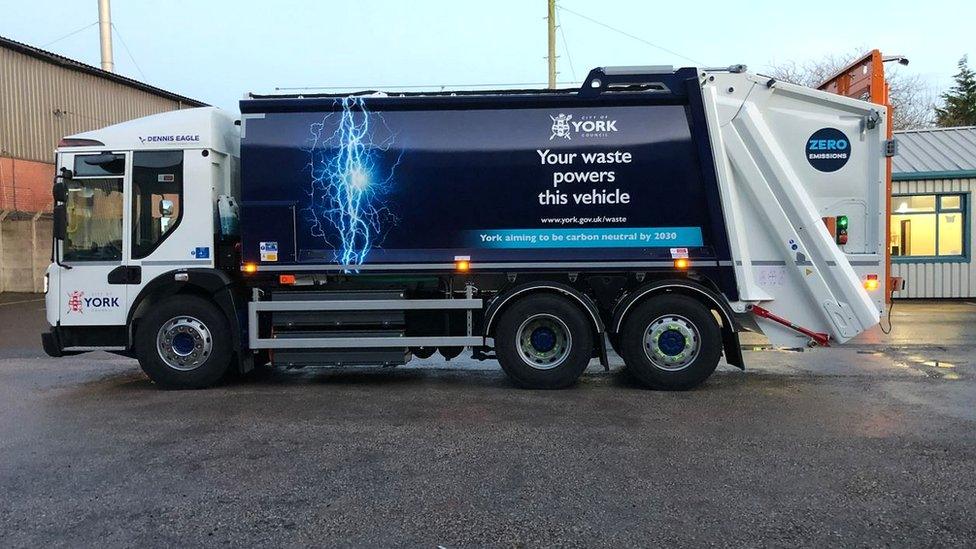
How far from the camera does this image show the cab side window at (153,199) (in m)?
7.86

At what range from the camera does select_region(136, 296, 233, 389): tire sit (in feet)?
25.7

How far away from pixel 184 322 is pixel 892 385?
311 inches

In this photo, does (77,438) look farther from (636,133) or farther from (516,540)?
(636,133)

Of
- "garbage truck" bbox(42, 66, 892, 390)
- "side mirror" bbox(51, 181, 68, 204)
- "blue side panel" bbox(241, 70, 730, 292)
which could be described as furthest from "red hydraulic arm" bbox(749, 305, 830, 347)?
"side mirror" bbox(51, 181, 68, 204)

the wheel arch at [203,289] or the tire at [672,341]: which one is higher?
the wheel arch at [203,289]

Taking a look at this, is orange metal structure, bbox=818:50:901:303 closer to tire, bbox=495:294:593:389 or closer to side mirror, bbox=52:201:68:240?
tire, bbox=495:294:593:389

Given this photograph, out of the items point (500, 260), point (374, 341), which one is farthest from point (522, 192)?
point (374, 341)

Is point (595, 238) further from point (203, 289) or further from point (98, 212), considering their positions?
point (98, 212)

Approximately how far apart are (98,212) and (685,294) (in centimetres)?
645

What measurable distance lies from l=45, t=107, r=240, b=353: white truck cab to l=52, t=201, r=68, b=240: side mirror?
11mm

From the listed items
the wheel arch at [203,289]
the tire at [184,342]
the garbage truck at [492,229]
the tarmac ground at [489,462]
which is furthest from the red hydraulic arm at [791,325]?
the tire at [184,342]

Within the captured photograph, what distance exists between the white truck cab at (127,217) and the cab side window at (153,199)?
0.04 feet

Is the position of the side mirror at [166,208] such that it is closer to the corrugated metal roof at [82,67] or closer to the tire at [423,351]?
the tire at [423,351]

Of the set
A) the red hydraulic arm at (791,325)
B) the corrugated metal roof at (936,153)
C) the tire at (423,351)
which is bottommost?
the tire at (423,351)
